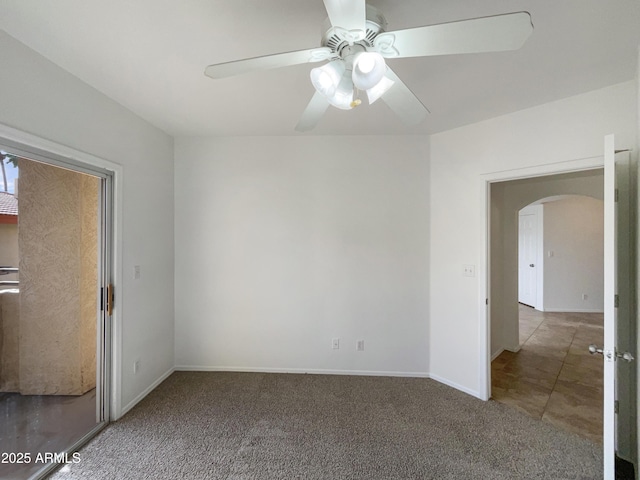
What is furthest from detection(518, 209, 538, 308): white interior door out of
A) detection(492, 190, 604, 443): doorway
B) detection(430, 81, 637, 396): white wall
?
detection(430, 81, 637, 396): white wall

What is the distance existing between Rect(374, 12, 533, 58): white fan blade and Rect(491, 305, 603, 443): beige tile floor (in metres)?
2.76

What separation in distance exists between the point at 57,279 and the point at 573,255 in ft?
26.6

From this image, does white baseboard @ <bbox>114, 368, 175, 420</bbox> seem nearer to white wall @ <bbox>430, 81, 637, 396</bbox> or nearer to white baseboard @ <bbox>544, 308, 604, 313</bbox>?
white wall @ <bbox>430, 81, 637, 396</bbox>

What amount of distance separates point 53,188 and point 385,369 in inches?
128

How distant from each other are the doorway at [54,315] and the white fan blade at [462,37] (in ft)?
6.82

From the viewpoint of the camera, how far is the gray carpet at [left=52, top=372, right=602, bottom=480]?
171 centimetres

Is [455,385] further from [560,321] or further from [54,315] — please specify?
[560,321]

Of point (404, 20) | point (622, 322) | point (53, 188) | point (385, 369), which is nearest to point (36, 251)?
point (53, 188)

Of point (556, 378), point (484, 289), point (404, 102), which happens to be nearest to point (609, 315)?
point (484, 289)

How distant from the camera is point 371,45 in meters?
1.11

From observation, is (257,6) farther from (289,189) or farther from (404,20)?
(289,189)

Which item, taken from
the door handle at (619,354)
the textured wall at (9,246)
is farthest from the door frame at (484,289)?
the textured wall at (9,246)

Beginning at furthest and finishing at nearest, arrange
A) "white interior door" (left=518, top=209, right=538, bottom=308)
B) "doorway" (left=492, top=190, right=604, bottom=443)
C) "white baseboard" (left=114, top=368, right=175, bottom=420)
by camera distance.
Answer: "white interior door" (left=518, top=209, right=538, bottom=308), "doorway" (left=492, top=190, right=604, bottom=443), "white baseboard" (left=114, top=368, right=175, bottom=420)

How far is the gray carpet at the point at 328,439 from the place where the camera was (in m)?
1.71
